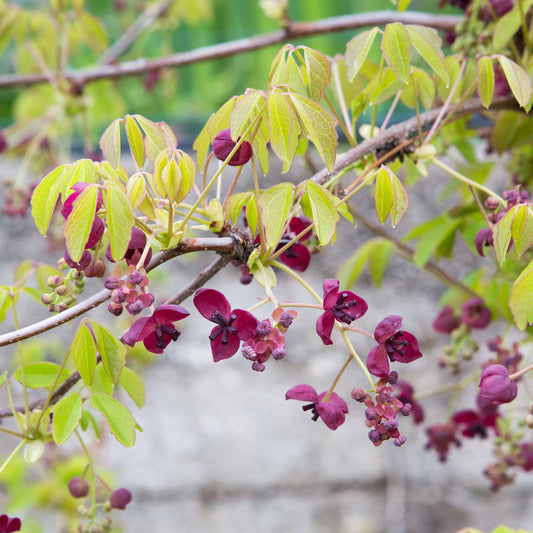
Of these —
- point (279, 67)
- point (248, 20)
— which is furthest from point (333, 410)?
point (248, 20)

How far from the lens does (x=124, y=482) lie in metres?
1.79

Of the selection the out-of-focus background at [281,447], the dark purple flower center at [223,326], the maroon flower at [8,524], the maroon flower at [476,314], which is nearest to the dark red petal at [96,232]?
the dark purple flower center at [223,326]

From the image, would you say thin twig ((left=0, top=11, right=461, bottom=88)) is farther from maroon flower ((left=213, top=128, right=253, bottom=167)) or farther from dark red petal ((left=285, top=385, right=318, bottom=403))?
dark red petal ((left=285, top=385, right=318, bottom=403))

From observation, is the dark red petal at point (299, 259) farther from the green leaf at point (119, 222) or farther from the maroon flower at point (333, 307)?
the green leaf at point (119, 222)

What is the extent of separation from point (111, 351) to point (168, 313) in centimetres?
9

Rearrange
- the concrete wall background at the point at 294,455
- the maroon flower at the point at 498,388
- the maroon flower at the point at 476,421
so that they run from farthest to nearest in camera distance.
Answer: the concrete wall background at the point at 294,455, the maroon flower at the point at 476,421, the maroon flower at the point at 498,388

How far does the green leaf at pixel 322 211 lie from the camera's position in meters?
0.57

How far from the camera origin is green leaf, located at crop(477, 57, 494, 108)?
26.8 inches

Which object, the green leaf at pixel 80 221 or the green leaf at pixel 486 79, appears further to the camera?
the green leaf at pixel 486 79

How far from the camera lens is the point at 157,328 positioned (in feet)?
1.85

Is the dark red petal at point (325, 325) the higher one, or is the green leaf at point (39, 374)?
the dark red petal at point (325, 325)

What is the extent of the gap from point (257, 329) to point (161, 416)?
1440 mm

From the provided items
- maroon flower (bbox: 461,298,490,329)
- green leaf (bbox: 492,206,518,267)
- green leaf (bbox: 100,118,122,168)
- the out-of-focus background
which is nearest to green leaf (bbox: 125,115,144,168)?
green leaf (bbox: 100,118,122,168)

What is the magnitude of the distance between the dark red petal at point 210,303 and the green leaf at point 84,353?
0.11m
